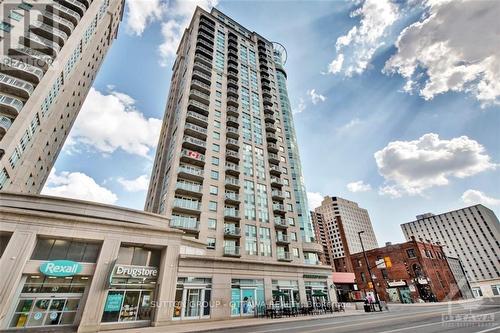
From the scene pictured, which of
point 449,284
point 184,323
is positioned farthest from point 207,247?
point 449,284

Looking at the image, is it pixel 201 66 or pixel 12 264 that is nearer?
pixel 12 264

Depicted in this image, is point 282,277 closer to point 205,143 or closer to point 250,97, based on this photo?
point 205,143

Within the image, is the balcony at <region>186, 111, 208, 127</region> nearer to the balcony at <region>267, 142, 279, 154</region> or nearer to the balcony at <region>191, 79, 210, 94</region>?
the balcony at <region>191, 79, 210, 94</region>

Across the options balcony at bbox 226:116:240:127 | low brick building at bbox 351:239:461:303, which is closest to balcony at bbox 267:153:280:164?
balcony at bbox 226:116:240:127

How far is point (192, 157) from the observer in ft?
101

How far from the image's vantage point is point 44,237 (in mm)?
16469

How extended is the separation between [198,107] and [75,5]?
88.2 ft

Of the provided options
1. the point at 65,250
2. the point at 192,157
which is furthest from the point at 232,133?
the point at 65,250

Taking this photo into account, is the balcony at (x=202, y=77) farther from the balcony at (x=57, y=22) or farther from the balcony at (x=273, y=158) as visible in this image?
the balcony at (x=57, y=22)

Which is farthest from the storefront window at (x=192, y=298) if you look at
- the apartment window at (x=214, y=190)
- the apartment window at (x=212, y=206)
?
the apartment window at (x=214, y=190)

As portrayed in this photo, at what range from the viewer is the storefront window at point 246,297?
2248 centimetres

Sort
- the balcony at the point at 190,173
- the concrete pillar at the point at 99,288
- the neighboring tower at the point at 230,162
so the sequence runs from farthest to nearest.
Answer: the balcony at the point at 190,173 < the neighboring tower at the point at 230,162 < the concrete pillar at the point at 99,288

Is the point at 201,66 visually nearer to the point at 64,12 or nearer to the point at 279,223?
the point at 64,12

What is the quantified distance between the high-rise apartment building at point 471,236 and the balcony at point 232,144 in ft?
348
